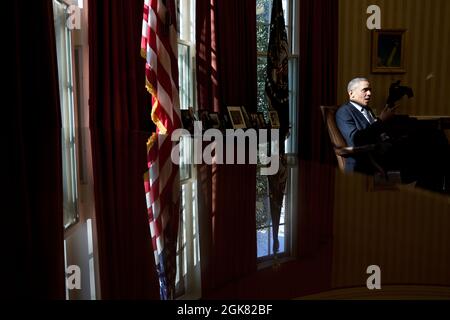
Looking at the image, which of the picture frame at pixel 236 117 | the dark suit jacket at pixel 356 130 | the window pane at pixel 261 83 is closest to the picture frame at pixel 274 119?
the window pane at pixel 261 83

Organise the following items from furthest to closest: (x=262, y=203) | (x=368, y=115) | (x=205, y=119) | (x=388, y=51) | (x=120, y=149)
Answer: (x=388, y=51) < (x=205, y=119) < (x=368, y=115) < (x=120, y=149) < (x=262, y=203)

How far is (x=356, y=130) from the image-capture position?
10.1ft

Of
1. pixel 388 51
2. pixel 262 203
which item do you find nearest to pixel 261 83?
pixel 388 51

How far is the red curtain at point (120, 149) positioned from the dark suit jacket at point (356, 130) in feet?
4.57

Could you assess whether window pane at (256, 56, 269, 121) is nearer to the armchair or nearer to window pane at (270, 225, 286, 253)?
the armchair

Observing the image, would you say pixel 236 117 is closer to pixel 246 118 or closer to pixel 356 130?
pixel 246 118

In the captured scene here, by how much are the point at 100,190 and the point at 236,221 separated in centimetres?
41

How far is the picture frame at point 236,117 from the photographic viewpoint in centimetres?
475

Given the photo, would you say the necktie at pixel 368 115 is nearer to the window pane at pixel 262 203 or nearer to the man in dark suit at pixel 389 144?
the man in dark suit at pixel 389 144

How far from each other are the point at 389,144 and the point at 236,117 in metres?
2.19

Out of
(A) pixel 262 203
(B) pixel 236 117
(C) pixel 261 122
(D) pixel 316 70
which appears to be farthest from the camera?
(D) pixel 316 70

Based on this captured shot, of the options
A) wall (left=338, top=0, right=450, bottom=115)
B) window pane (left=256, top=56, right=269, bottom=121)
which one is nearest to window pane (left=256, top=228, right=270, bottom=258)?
window pane (left=256, top=56, right=269, bottom=121)

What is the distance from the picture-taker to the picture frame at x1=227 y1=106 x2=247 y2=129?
4750 mm
